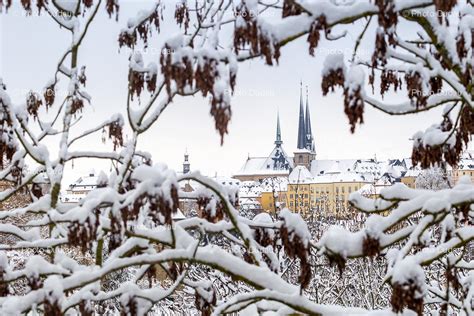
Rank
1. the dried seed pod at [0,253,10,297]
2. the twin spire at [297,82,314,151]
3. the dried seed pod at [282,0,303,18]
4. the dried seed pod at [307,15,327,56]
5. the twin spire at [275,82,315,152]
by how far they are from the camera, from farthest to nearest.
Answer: the twin spire at [297,82,314,151]
the twin spire at [275,82,315,152]
the dried seed pod at [0,253,10,297]
the dried seed pod at [282,0,303,18]
the dried seed pod at [307,15,327,56]

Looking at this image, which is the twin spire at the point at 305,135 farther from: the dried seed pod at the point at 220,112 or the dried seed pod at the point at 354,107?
the dried seed pod at the point at 220,112

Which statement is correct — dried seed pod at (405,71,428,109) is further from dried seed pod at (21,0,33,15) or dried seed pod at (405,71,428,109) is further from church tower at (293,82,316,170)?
church tower at (293,82,316,170)

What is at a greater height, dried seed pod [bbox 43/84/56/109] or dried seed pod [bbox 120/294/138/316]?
dried seed pod [bbox 43/84/56/109]

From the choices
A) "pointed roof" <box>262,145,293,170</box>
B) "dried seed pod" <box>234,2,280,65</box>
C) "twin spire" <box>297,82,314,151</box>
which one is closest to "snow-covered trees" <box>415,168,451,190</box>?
"dried seed pod" <box>234,2,280,65</box>

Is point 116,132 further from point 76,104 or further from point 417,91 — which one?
point 417,91

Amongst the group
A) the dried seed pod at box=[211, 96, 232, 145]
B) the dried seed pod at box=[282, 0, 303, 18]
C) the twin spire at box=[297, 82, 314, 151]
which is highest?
the twin spire at box=[297, 82, 314, 151]

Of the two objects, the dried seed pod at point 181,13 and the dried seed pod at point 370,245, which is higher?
the dried seed pod at point 181,13

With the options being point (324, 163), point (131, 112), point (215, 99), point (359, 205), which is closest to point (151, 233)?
point (131, 112)

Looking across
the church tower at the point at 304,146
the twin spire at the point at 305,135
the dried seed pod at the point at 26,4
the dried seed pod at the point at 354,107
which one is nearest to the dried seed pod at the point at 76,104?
the dried seed pod at the point at 26,4

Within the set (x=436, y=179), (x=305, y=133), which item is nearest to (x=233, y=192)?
(x=436, y=179)

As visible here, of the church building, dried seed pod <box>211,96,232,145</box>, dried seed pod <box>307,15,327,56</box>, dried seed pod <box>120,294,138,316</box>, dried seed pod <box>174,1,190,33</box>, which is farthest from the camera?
the church building

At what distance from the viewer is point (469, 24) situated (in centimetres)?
282

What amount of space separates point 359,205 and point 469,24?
1.10 meters

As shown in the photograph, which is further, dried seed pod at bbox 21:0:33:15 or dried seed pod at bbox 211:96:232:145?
dried seed pod at bbox 21:0:33:15
